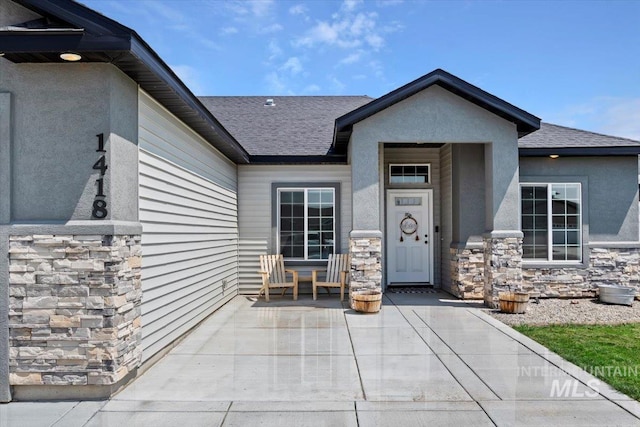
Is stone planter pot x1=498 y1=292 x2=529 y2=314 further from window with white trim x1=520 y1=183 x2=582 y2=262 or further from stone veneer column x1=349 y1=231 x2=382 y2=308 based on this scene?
stone veneer column x1=349 y1=231 x2=382 y2=308

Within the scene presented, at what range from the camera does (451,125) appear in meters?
7.29

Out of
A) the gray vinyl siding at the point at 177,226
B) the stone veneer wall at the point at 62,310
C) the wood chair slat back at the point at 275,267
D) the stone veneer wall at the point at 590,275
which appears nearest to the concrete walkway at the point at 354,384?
the stone veneer wall at the point at 62,310

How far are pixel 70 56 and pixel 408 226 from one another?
7.66 meters

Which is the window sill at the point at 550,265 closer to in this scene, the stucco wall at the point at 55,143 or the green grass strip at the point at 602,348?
the green grass strip at the point at 602,348

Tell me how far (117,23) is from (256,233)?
6.07m

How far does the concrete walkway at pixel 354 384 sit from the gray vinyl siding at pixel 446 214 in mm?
2886

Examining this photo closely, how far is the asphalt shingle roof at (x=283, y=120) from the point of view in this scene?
367 inches

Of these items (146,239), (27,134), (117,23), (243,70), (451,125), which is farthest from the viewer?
(243,70)

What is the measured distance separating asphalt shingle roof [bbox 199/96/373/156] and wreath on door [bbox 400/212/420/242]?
2.52 m

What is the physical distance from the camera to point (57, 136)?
12.2 ft

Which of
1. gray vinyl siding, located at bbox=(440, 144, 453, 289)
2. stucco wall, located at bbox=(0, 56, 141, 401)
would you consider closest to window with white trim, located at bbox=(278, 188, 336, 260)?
gray vinyl siding, located at bbox=(440, 144, 453, 289)

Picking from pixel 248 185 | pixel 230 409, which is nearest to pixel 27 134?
pixel 230 409

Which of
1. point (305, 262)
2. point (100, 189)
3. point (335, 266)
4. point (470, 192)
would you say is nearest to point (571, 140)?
point (470, 192)

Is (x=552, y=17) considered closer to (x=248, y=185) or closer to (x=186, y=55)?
(x=248, y=185)
